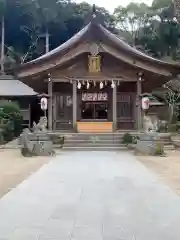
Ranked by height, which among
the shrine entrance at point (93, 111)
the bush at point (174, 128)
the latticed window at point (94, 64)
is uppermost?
the latticed window at point (94, 64)

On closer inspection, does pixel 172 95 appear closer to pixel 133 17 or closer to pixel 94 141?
pixel 94 141

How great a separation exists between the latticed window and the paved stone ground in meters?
12.4

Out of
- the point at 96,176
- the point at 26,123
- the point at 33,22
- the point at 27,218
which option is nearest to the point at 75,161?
the point at 96,176

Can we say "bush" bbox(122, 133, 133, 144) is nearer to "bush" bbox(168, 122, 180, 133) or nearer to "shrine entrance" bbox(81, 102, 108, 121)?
"shrine entrance" bbox(81, 102, 108, 121)

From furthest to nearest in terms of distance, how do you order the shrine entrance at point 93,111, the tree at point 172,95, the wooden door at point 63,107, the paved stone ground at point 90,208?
the tree at point 172,95 → the shrine entrance at point 93,111 → the wooden door at point 63,107 → the paved stone ground at point 90,208

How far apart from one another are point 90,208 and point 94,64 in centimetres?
1643

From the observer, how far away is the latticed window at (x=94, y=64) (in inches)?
872

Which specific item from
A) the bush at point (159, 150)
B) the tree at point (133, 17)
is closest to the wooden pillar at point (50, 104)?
the bush at point (159, 150)

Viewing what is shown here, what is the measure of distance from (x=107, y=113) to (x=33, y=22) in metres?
29.1

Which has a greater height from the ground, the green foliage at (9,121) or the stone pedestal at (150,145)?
the green foliage at (9,121)

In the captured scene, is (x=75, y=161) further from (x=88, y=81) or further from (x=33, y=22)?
(x=33, y=22)

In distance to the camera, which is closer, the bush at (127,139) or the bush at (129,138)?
the bush at (129,138)

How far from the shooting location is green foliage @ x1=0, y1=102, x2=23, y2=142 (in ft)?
77.6

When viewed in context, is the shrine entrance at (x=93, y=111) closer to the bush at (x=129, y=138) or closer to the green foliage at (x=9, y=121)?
the green foliage at (x=9, y=121)
